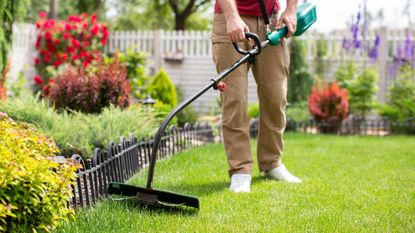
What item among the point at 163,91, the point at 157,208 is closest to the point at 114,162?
the point at 157,208

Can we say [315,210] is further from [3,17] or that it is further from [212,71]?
[212,71]

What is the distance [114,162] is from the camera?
377 centimetres

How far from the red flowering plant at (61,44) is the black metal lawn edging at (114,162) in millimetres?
5787

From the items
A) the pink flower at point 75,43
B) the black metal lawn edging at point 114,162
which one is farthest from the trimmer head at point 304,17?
the pink flower at point 75,43

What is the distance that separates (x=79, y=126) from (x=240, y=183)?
5.08 ft

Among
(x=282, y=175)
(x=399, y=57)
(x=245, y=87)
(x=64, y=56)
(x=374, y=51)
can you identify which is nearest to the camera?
(x=245, y=87)

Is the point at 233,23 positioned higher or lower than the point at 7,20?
lower

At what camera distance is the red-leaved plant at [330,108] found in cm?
872

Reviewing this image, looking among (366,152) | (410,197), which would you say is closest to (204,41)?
(366,152)

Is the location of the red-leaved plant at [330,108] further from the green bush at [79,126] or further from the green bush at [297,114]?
the green bush at [79,126]

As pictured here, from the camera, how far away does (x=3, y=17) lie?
7199 millimetres

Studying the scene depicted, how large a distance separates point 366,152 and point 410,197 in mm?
2557

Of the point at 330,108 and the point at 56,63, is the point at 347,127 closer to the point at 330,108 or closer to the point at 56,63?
the point at 330,108

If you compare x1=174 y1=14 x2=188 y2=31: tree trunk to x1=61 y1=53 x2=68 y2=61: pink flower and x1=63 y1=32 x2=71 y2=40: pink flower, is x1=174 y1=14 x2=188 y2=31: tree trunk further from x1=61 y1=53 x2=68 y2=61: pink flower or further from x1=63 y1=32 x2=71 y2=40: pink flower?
x1=61 y1=53 x2=68 y2=61: pink flower
